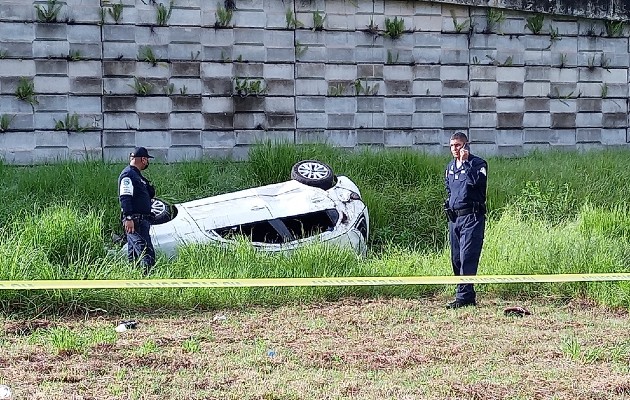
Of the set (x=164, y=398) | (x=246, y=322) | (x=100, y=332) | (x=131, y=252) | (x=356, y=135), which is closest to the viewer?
(x=164, y=398)

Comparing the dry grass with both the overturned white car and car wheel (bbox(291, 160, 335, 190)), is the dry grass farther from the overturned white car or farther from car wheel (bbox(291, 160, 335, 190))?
car wheel (bbox(291, 160, 335, 190))

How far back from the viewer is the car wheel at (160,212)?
Result: 9763mm

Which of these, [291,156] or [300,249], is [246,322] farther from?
[291,156]

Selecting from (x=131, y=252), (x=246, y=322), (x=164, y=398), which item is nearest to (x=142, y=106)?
(x=131, y=252)

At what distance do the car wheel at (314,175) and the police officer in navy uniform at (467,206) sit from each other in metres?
2.36

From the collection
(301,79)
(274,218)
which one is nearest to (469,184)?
(274,218)

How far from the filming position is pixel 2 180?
11.6 metres

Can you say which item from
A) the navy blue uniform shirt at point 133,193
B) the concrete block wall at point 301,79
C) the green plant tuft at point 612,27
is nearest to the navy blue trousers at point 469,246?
the navy blue uniform shirt at point 133,193

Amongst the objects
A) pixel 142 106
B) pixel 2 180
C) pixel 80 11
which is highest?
pixel 80 11

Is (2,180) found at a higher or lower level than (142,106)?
lower

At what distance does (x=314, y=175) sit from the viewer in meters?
10.8

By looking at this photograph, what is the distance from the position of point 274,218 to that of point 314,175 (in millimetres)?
1099

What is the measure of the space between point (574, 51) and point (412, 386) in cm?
1069

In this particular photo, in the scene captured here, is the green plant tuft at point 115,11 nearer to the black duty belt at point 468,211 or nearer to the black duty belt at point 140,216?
the black duty belt at point 140,216
